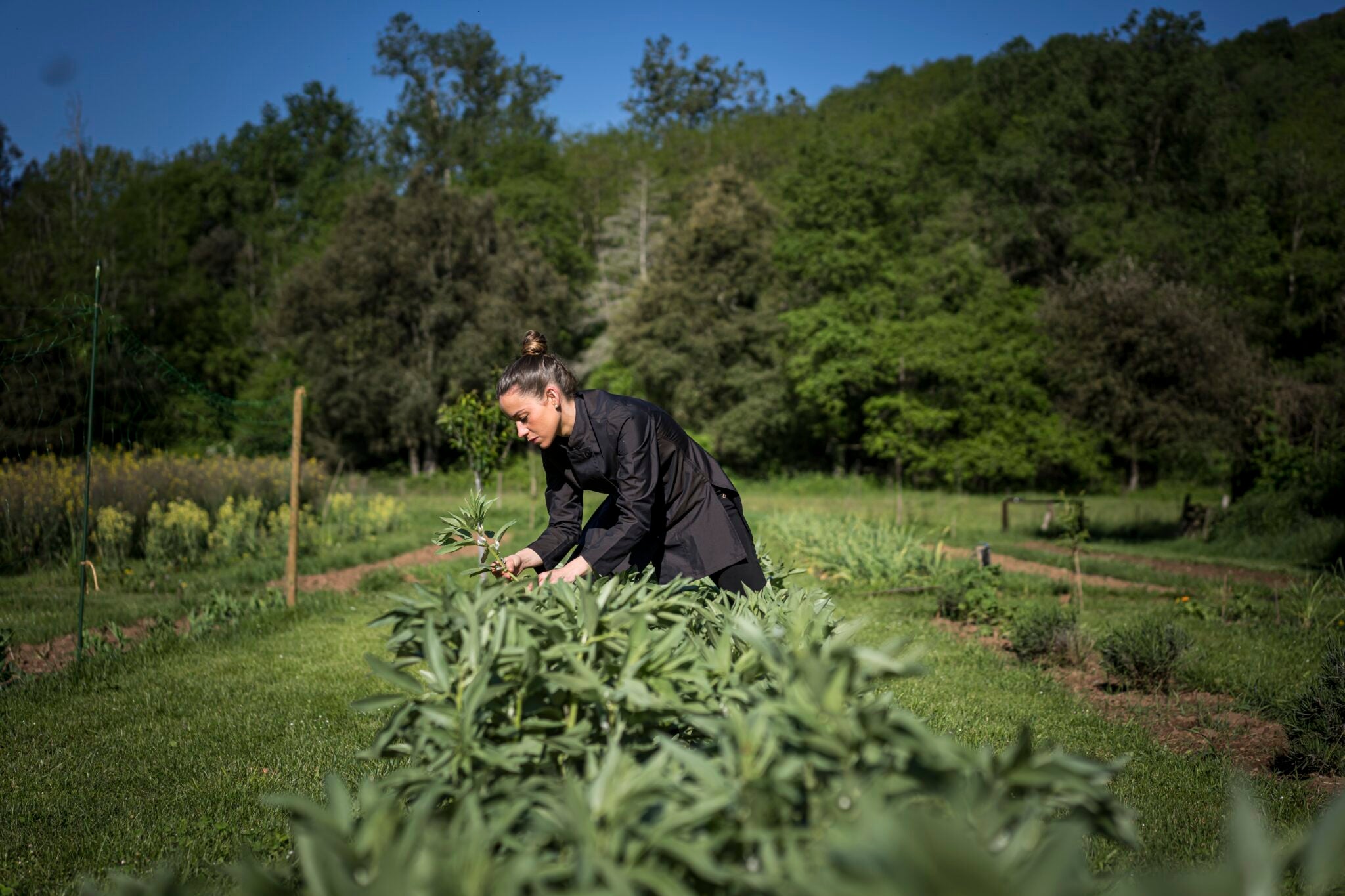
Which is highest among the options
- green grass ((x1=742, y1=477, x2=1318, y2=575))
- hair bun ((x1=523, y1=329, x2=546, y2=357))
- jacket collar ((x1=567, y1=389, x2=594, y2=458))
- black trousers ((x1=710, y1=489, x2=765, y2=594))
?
hair bun ((x1=523, y1=329, x2=546, y2=357))

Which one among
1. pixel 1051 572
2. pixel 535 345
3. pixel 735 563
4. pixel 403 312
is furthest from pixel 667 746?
pixel 403 312

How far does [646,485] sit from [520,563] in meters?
0.56

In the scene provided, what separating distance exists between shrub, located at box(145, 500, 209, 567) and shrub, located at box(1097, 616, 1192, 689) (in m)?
10.5

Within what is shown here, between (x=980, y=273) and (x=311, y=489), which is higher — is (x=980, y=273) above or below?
above

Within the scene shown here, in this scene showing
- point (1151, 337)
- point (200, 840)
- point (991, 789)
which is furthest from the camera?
point (1151, 337)

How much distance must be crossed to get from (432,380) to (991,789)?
3276cm

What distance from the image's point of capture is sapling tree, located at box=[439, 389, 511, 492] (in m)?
12.0

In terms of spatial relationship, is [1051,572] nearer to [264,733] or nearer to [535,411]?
[264,733]

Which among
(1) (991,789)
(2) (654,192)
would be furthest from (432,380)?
(1) (991,789)

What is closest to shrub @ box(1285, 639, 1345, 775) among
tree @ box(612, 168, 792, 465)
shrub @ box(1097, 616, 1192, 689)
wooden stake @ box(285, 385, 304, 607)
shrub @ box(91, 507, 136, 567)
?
shrub @ box(1097, 616, 1192, 689)

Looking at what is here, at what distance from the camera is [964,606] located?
29.3 ft

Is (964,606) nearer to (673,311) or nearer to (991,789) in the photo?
(991,789)

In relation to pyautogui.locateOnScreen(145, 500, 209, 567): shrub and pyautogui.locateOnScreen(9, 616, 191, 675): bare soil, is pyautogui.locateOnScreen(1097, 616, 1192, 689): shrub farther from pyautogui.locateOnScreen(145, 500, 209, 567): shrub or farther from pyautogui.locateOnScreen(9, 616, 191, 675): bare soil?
pyautogui.locateOnScreen(145, 500, 209, 567): shrub

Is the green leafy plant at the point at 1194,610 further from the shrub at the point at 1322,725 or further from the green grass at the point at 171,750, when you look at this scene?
the green grass at the point at 171,750
